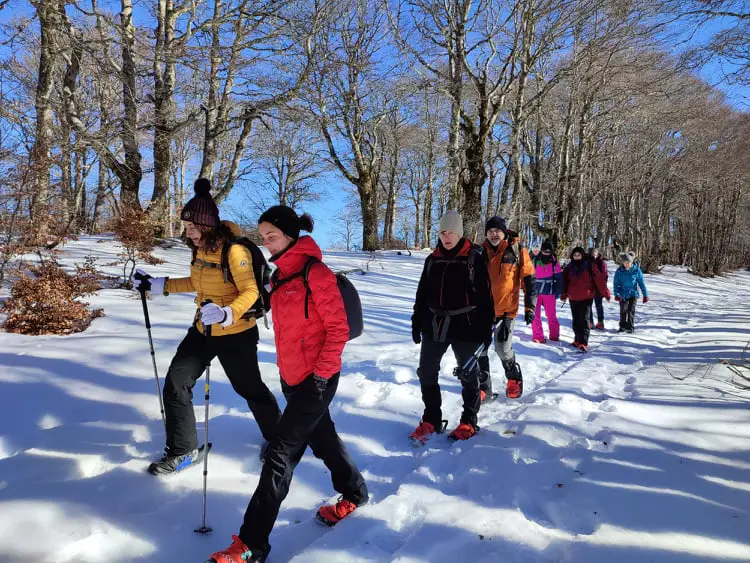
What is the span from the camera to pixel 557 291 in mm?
8102

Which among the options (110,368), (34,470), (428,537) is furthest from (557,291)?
(34,470)

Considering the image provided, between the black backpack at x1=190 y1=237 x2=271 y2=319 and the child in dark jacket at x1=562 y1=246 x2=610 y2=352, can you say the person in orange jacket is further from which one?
the child in dark jacket at x1=562 y1=246 x2=610 y2=352

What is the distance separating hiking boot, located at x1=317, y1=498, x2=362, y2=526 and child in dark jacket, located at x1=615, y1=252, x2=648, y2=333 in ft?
29.6

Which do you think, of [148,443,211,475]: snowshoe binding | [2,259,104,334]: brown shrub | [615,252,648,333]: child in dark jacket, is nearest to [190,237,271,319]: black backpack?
[148,443,211,475]: snowshoe binding

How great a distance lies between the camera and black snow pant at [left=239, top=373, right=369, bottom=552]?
2.24 meters

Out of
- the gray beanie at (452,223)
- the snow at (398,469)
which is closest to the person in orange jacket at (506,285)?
the snow at (398,469)

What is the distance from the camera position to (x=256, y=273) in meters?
3.04

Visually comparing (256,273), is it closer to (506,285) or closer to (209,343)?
(209,343)

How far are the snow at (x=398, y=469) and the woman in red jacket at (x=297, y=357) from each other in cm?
35

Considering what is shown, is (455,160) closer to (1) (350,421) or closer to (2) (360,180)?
(2) (360,180)

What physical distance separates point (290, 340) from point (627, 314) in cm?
961

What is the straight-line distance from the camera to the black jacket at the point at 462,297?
12.0 feet

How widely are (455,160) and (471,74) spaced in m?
2.68

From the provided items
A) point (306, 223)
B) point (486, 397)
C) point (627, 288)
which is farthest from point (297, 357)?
point (627, 288)
